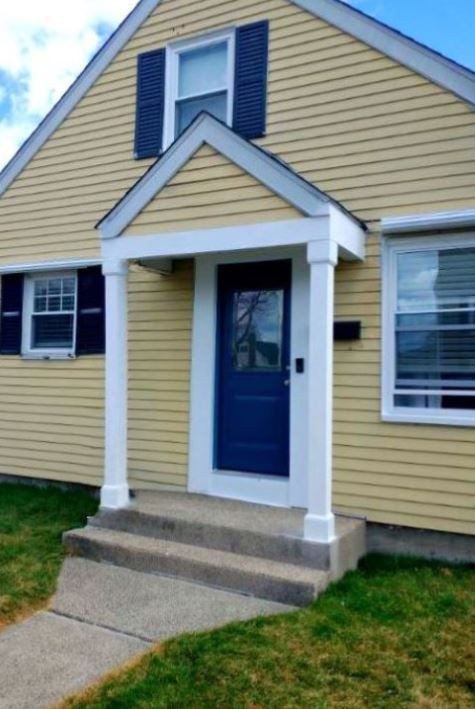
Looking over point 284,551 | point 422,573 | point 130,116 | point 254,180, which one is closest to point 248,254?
point 254,180

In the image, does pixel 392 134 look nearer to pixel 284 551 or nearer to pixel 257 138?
pixel 257 138

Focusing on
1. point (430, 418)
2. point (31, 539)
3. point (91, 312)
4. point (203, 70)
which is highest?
point (203, 70)

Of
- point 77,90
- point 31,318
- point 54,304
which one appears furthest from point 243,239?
point 77,90

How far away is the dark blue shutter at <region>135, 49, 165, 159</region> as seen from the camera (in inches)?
253

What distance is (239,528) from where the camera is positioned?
15.1 feet

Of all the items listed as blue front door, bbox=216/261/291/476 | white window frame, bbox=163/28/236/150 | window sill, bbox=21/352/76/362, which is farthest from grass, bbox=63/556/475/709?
white window frame, bbox=163/28/236/150

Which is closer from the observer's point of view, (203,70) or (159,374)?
(159,374)

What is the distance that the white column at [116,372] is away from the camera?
5352 millimetres

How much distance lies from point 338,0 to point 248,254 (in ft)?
8.04

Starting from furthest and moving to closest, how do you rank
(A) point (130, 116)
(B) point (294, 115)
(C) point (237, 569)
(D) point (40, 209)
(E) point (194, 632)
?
(D) point (40, 209) < (A) point (130, 116) < (B) point (294, 115) < (C) point (237, 569) < (E) point (194, 632)

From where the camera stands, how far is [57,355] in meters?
7.02

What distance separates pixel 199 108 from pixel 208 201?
1887 millimetres

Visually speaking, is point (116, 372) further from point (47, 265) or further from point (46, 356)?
point (47, 265)

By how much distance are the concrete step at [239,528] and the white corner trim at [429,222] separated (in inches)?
97.5
